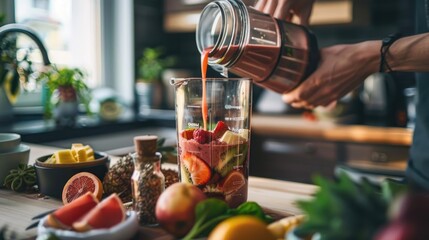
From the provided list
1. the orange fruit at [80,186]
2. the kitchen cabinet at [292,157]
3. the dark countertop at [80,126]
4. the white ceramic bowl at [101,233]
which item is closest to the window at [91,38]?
the dark countertop at [80,126]

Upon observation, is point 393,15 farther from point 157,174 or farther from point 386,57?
point 157,174

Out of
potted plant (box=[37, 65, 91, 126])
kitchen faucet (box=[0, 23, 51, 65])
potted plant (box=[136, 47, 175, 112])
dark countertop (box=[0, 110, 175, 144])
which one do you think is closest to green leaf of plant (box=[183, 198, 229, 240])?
kitchen faucet (box=[0, 23, 51, 65])

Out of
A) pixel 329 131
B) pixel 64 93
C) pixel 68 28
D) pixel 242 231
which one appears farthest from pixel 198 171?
pixel 68 28

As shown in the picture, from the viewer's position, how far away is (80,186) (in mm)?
786

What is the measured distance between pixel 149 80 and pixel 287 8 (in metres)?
1.80

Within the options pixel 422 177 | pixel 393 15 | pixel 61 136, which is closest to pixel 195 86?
pixel 422 177

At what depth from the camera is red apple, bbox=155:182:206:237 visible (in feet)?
1.96

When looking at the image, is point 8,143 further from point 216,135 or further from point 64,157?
point 216,135

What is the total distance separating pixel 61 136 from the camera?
6.66 feet

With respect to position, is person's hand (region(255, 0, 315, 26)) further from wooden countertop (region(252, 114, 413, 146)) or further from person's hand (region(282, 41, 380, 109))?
wooden countertop (region(252, 114, 413, 146))

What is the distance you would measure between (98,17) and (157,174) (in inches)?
91.2

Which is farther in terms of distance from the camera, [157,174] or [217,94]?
[217,94]

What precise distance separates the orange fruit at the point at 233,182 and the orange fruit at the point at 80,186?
21cm

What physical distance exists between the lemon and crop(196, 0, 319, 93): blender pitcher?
42 centimetres
